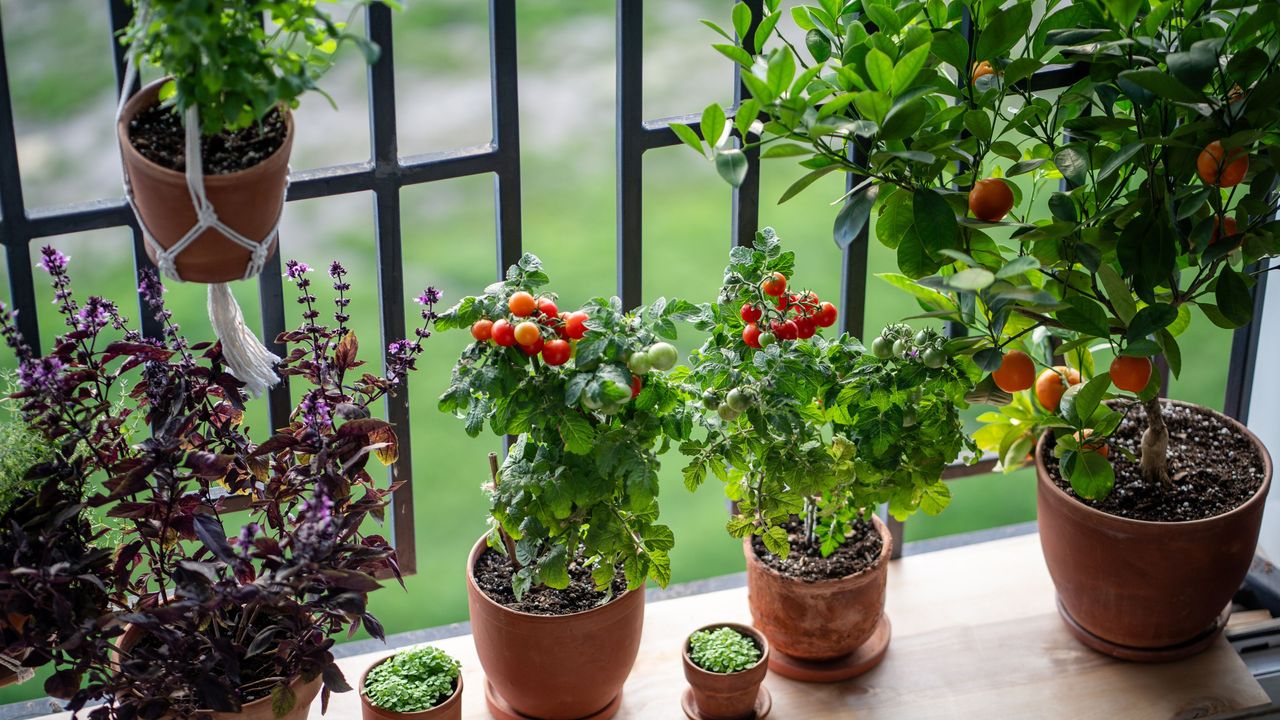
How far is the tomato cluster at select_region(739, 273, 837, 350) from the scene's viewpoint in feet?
6.68

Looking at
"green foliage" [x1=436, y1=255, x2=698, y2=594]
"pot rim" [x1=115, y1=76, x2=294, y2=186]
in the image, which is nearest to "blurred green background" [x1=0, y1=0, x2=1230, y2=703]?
"green foliage" [x1=436, y1=255, x2=698, y2=594]

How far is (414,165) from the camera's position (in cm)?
209

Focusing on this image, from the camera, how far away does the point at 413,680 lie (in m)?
2.10

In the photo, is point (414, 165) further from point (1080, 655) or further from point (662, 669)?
point (1080, 655)

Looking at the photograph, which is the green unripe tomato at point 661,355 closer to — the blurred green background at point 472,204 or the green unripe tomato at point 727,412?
the green unripe tomato at point 727,412

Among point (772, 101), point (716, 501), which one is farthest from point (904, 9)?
point (716, 501)

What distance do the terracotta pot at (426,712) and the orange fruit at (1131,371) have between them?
119cm

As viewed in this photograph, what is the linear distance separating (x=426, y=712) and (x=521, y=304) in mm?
687

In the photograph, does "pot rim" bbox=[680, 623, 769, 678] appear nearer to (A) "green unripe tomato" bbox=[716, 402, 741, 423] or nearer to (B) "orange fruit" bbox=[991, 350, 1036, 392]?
(A) "green unripe tomato" bbox=[716, 402, 741, 423]

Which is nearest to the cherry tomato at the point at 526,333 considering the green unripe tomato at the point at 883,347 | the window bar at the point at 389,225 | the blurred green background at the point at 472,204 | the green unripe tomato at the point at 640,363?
the green unripe tomato at the point at 640,363

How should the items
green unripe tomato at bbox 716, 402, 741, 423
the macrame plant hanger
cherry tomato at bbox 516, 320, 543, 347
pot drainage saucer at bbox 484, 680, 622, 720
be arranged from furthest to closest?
pot drainage saucer at bbox 484, 680, 622, 720 < green unripe tomato at bbox 716, 402, 741, 423 < cherry tomato at bbox 516, 320, 543, 347 < the macrame plant hanger

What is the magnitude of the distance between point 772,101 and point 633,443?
589mm

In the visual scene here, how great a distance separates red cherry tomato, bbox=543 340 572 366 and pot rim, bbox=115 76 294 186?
1.56 feet

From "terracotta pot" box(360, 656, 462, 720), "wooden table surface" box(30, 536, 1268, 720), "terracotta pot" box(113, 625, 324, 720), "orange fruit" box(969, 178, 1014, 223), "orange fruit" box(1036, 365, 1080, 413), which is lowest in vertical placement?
"wooden table surface" box(30, 536, 1268, 720)
